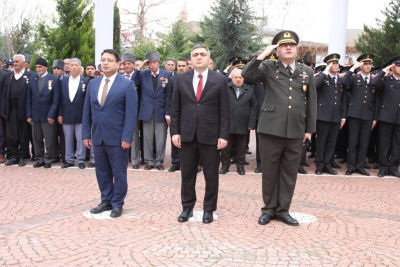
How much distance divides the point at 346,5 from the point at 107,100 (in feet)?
30.0

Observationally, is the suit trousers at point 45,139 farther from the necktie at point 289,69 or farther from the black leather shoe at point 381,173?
the black leather shoe at point 381,173

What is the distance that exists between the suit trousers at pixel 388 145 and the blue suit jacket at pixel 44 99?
22.6ft

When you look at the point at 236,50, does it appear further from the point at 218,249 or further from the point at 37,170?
the point at 218,249

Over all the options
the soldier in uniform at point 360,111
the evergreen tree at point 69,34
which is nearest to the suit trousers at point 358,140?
the soldier in uniform at point 360,111

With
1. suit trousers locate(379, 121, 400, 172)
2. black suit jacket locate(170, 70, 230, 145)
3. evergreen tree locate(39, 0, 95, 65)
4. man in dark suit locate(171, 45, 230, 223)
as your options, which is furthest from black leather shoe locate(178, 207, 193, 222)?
evergreen tree locate(39, 0, 95, 65)

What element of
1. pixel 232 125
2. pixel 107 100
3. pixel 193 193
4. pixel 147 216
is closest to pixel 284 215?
pixel 193 193

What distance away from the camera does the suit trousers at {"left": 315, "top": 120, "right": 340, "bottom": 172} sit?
9.30 metres

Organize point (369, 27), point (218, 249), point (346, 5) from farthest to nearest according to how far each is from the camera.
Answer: point (369, 27) < point (346, 5) < point (218, 249)

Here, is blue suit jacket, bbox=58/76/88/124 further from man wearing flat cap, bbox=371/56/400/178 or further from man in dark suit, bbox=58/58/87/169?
man wearing flat cap, bbox=371/56/400/178

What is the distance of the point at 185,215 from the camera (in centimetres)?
576

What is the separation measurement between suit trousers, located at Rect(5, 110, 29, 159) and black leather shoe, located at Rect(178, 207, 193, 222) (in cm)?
544

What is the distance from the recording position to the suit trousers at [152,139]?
9.49m

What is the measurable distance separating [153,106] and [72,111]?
173cm

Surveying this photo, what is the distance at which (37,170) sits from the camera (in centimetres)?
911
